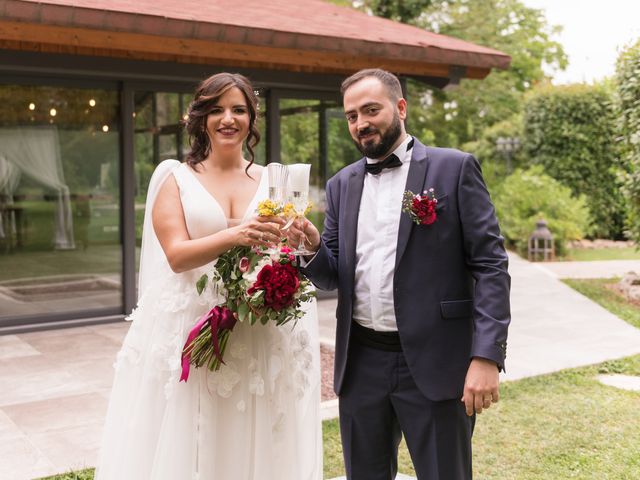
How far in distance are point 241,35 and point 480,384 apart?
5330 millimetres

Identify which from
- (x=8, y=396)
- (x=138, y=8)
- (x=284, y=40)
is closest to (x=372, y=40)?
(x=284, y=40)

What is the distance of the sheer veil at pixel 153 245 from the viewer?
281 centimetres

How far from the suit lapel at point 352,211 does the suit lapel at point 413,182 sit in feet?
0.60

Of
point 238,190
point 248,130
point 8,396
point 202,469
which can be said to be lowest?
point 8,396

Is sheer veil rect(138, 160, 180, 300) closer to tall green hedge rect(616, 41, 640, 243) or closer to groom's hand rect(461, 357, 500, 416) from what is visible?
groom's hand rect(461, 357, 500, 416)

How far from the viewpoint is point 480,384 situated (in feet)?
7.61

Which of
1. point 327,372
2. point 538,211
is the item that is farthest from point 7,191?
point 538,211

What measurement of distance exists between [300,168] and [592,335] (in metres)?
5.90

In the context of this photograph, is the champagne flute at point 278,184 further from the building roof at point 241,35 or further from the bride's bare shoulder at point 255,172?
the building roof at point 241,35

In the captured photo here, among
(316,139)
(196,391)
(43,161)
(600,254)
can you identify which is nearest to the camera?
(196,391)

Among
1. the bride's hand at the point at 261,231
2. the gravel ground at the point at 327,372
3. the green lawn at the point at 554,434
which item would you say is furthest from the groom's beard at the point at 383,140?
the gravel ground at the point at 327,372

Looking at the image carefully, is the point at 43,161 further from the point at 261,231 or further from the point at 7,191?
the point at 261,231

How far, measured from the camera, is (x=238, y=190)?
285 centimetres

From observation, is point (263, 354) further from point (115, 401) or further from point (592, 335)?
point (592, 335)
